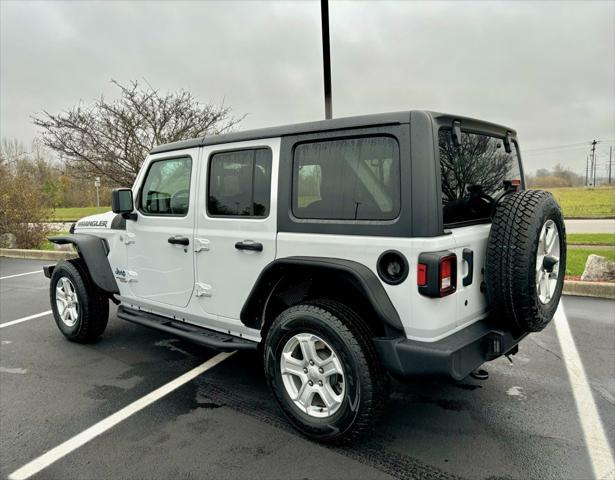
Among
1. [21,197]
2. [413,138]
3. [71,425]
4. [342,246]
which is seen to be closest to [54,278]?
[71,425]

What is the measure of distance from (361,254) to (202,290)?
150 cm

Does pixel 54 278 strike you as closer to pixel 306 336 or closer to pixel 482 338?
pixel 306 336

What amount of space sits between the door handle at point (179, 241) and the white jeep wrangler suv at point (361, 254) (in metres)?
0.01

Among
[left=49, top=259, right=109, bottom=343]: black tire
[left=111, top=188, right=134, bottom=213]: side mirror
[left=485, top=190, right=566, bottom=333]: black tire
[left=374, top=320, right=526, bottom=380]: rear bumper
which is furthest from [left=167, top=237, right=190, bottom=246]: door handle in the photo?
[left=485, top=190, right=566, bottom=333]: black tire

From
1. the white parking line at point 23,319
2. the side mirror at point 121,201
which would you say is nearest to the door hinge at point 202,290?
the side mirror at point 121,201

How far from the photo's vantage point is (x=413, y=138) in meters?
2.41

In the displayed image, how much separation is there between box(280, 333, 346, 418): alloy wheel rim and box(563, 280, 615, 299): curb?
4952 mm

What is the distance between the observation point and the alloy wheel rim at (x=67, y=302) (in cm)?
461

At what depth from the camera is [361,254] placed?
2543 mm

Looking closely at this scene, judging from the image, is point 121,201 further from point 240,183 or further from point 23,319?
point 23,319

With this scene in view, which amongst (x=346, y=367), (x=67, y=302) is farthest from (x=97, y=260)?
(x=346, y=367)

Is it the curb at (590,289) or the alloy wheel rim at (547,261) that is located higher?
the alloy wheel rim at (547,261)

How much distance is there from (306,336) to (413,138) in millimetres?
1317

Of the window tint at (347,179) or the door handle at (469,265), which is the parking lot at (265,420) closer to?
the door handle at (469,265)
